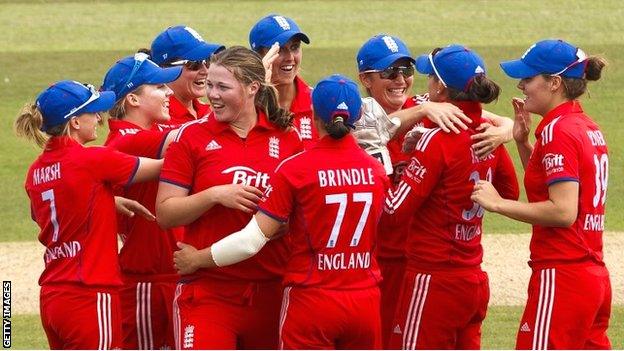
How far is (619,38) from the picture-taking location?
2280 cm

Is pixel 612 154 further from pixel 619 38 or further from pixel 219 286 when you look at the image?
pixel 219 286

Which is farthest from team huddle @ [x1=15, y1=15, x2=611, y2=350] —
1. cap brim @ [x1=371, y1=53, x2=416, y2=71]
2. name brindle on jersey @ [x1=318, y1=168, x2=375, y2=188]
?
cap brim @ [x1=371, y1=53, x2=416, y2=71]

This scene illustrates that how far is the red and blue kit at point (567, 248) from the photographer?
6645 mm

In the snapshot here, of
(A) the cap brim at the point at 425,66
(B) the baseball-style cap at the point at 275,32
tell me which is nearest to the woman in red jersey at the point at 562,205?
(A) the cap brim at the point at 425,66

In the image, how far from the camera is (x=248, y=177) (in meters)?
6.52

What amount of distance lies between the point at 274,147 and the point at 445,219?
97 centimetres

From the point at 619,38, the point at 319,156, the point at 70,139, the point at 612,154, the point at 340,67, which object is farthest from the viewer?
the point at 619,38

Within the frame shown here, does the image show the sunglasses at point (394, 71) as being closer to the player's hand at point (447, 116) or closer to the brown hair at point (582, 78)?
the player's hand at point (447, 116)

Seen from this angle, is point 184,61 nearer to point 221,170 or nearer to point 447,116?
point 221,170

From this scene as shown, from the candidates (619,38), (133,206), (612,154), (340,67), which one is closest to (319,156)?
(133,206)

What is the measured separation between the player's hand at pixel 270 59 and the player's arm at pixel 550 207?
122 cm

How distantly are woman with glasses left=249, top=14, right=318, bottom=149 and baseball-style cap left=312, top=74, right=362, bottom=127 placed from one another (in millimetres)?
966

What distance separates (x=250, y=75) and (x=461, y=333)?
1755 millimetres

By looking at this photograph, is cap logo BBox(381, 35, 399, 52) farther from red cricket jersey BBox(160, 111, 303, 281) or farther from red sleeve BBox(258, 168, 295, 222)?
red sleeve BBox(258, 168, 295, 222)
